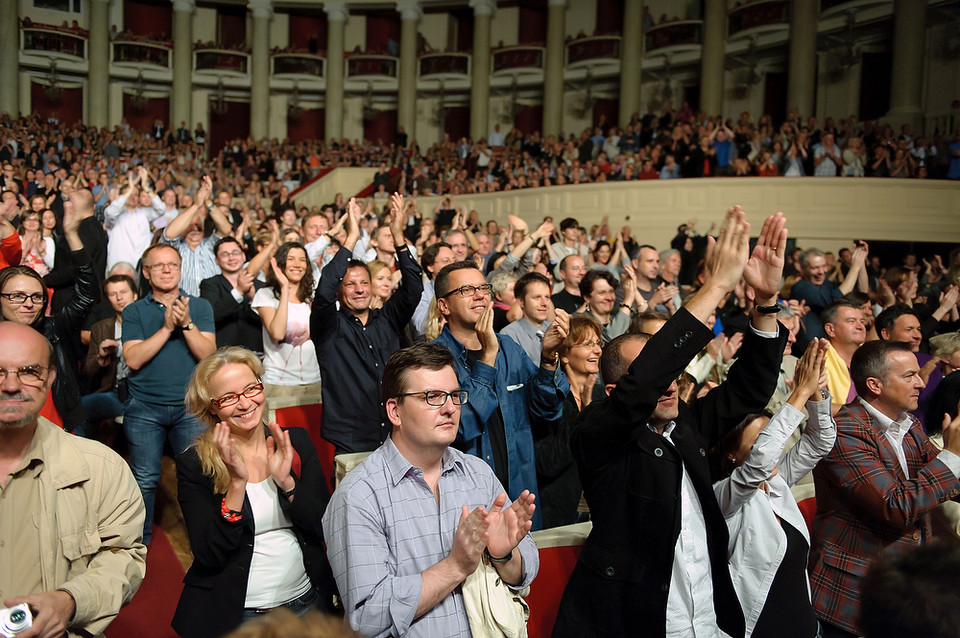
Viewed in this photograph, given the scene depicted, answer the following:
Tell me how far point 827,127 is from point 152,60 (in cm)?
2101

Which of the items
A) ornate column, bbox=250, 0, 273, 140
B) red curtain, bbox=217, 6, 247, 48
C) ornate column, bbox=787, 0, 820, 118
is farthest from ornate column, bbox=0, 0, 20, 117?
ornate column, bbox=787, 0, 820, 118

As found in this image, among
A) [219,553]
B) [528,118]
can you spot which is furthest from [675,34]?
[219,553]

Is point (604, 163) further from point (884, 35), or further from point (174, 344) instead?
point (174, 344)

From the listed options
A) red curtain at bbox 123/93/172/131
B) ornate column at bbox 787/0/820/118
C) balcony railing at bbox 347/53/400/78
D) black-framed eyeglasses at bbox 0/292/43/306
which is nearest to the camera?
black-framed eyeglasses at bbox 0/292/43/306

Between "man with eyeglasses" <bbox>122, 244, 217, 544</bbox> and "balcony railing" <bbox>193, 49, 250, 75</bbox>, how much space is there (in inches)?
969

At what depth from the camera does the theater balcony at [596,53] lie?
75.2 ft

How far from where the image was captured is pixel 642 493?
2350mm

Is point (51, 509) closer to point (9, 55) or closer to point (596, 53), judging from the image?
point (596, 53)

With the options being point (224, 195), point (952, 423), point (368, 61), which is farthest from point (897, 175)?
point (368, 61)

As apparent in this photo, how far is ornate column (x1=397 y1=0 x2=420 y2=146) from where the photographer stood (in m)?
25.7

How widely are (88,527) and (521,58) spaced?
79.4ft

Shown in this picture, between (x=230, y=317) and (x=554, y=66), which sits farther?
(x=554, y=66)

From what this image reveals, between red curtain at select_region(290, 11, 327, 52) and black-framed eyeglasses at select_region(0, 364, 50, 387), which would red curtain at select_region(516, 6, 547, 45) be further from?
black-framed eyeglasses at select_region(0, 364, 50, 387)

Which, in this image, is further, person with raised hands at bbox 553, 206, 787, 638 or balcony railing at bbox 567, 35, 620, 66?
balcony railing at bbox 567, 35, 620, 66
